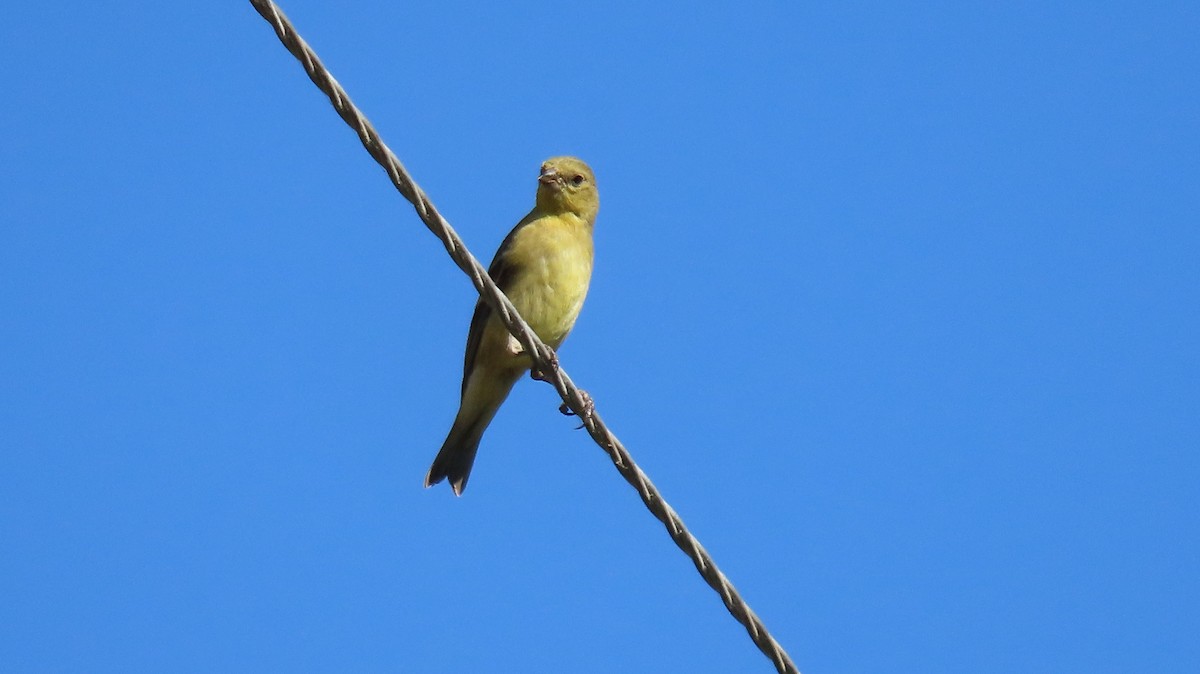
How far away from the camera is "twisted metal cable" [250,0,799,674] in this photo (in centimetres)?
414

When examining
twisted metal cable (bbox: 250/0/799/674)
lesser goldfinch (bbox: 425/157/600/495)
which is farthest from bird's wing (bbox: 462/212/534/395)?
twisted metal cable (bbox: 250/0/799/674)

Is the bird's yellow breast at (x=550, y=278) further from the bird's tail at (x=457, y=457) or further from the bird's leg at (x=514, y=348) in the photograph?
the bird's tail at (x=457, y=457)

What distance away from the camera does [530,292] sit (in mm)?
7719

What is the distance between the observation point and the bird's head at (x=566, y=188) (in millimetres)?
8227

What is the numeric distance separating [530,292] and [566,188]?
2.80 feet

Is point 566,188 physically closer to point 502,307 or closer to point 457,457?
point 457,457

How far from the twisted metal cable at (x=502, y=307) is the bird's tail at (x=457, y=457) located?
9.99 ft

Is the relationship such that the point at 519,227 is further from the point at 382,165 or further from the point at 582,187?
the point at 382,165

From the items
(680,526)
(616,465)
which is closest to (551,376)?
(616,465)

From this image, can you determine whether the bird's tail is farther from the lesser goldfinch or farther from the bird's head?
the bird's head

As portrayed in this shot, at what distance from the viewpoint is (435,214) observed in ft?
14.8

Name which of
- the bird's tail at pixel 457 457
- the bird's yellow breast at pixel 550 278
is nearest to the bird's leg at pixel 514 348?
the bird's yellow breast at pixel 550 278

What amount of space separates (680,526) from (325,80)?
1.86 metres

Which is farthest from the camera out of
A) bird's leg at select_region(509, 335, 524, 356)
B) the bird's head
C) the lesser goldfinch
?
the bird's head
